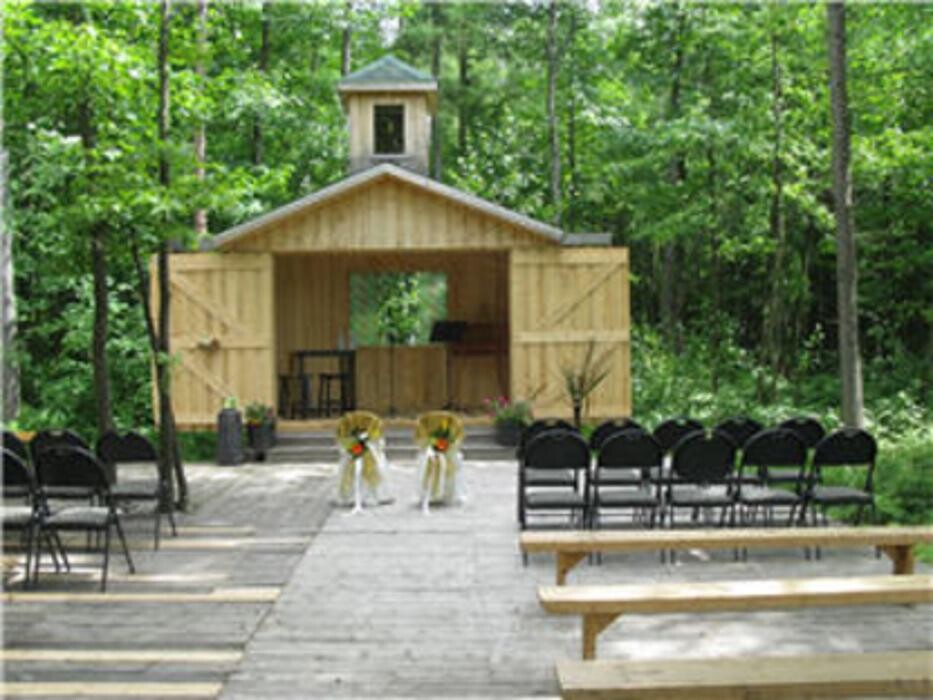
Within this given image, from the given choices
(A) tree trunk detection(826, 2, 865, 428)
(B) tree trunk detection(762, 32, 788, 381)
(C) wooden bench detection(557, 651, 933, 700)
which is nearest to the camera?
(C) wooden bench detection(557, 651, 933, 700)

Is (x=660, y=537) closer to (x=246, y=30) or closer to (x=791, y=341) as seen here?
(x=791, y=341)

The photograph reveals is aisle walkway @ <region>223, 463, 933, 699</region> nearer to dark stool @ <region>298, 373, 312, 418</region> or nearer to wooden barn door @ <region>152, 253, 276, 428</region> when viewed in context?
wooden barn door @ <region>152, 253, 276, 428</region>

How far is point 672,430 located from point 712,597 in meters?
4.49

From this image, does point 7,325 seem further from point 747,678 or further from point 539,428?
point 747,678

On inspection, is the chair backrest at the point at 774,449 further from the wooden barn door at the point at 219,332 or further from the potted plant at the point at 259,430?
the wooden barn door at the point at 219,332

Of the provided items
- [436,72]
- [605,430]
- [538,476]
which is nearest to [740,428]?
[605,430]

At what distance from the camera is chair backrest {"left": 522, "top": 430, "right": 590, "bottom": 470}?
697 cm

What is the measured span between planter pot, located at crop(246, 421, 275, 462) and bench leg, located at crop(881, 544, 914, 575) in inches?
340

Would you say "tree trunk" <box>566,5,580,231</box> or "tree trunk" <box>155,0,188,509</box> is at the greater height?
"tree trunk" <box>566,5,580,231</box>

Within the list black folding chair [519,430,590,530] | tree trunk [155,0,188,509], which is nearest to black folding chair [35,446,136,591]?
tree trunk [155,0,188,509]

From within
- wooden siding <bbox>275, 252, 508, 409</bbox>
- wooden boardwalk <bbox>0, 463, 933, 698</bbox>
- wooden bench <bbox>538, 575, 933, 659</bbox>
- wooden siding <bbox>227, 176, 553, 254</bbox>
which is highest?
wooden siding <bbox>227, 176, 553, 254</bbox>

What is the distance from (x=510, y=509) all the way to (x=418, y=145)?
9155 mm

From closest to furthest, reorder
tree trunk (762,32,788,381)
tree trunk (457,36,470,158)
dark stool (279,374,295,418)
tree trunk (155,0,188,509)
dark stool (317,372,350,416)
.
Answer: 1. tree trunk (155,0,188,509)
2. dark stool (317,372,350,416)
3. dark stool (279,374,295,418)
4. tree trunk (762,32,788,381)
5. tree trunk (457,36,470,158)

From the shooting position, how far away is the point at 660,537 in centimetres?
555
